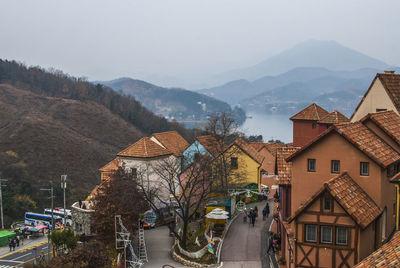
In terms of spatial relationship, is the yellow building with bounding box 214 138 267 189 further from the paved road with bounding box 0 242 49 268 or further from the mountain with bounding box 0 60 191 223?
the mountain with bounding box 0 60 191 223

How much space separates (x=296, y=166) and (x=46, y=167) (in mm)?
104429

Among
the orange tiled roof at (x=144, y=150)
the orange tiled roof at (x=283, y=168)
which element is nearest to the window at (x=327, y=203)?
the orange tiled roof at (x=283, y=168)

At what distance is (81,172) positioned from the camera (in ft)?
406

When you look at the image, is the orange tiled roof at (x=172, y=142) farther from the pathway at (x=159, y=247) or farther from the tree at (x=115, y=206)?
the tree at (x=115, y=206)

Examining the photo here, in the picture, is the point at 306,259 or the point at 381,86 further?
the point at 381,86

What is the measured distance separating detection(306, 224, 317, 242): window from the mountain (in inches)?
2928

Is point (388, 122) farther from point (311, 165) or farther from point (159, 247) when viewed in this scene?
point (159, 247)

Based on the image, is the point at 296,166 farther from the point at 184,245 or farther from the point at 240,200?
the point at 240,200

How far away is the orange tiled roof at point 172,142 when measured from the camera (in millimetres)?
61078

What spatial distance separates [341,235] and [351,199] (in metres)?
1.99

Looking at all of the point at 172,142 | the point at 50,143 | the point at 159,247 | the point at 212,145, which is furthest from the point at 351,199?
the point at 50,143

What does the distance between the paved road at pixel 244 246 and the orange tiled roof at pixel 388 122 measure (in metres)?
12.1

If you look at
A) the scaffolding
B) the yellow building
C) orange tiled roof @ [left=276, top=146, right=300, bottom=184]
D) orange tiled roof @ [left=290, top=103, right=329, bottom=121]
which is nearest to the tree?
the scaffolding

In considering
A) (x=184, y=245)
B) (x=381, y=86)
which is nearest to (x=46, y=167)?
(x=184, y=245)
